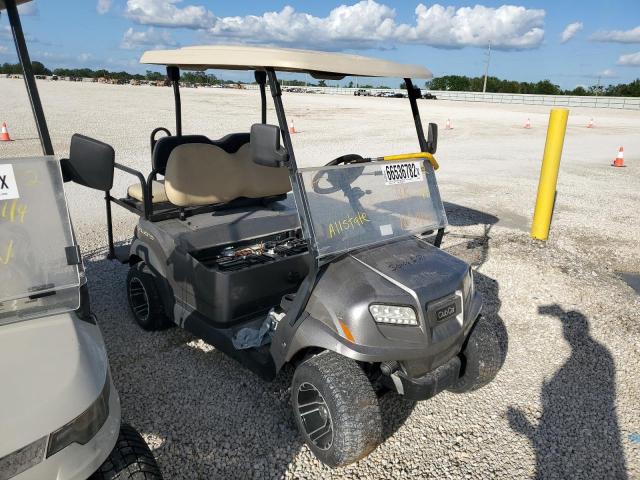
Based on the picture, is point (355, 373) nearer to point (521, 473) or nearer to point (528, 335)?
point (521, 473)

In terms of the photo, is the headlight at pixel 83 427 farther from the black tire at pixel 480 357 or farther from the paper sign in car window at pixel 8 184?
the black tire at pixel 480 357

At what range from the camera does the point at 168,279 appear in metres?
3.24

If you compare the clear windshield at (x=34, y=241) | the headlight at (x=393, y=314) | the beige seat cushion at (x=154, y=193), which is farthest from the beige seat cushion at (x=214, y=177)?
the headlight at (x=393, y=314)

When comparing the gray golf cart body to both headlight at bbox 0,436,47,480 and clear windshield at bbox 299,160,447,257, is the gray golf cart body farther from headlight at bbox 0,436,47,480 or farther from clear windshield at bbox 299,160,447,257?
headlight at bbox 0,436,47,480

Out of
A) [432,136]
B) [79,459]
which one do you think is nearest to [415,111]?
[432,136]

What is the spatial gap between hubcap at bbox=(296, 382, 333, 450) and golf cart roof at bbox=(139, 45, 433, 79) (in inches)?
58.6

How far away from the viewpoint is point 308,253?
110 inches

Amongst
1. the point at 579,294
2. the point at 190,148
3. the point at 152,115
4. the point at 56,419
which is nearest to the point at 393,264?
the point at 56,419

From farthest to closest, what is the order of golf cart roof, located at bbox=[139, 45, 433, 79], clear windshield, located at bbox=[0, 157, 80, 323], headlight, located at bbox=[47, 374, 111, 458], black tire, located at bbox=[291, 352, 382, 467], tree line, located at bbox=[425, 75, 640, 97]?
tree line, located at bbox=[425, 75, 640, 97] → golf cart roof, located at bbox=[139, 45, 433, 79] → black tire, located at bbox=[291, 352, 382, 467] → clear windshield, located at bbox=[0, 157, 80, 323] → headlight, located at bbox=[47, 374, 111, 458]

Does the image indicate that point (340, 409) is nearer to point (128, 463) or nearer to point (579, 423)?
point (128, 463)

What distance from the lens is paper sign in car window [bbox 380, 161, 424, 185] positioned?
2715 mm

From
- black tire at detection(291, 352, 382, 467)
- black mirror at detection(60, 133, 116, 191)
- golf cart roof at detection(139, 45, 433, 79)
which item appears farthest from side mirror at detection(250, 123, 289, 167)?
black tire at detection(291, 352, 382, 467)

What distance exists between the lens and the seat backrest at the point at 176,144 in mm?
3688

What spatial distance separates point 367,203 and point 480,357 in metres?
1.03
